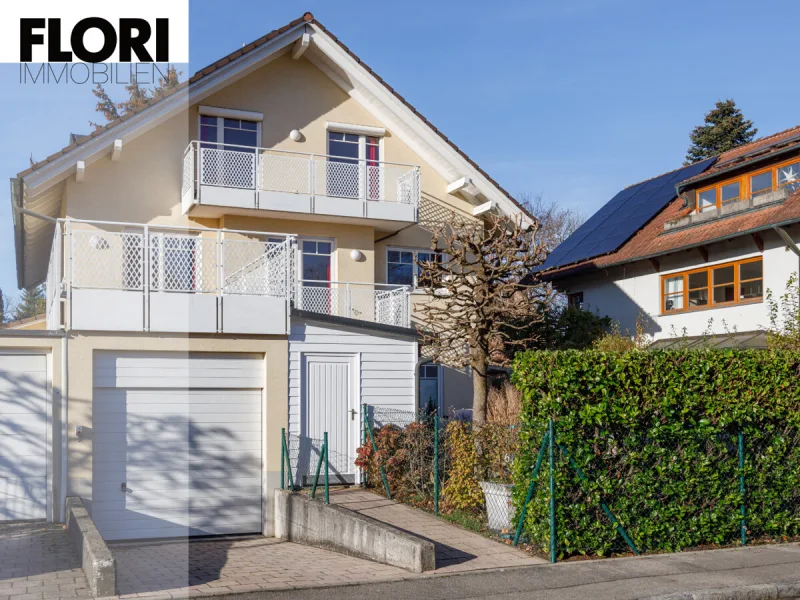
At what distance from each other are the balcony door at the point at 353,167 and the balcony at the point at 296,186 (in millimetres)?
24

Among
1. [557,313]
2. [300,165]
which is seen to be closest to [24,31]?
[300,165]

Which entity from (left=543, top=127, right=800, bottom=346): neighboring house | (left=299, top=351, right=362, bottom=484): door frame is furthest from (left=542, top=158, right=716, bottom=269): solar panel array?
(left=299, top=351, right=362, bottom=484): door frame

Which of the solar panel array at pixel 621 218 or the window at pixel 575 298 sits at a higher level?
the solar panel array at pixel 621 218

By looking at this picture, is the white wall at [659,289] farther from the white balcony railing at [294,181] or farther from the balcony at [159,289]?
the balcony at [159,289]

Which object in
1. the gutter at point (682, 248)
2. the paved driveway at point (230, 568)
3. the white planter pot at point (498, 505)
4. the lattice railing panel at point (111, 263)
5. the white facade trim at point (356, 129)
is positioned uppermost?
the white facade trim at point (356, 129)

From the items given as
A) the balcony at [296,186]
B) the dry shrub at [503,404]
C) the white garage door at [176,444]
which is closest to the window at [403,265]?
the balcony at [296,186]

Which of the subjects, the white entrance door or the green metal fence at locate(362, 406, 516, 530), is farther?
the white entrance door

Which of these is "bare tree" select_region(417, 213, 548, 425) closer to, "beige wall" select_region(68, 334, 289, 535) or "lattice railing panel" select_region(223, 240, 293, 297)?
"lattice railing panel" select_region(223, 240, 293, 297)

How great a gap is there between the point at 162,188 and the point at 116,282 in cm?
540

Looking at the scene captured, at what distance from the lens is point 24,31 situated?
18594 millimetres

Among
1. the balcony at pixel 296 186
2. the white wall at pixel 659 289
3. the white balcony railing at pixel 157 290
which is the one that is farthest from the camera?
the white wall at pixel 659 289

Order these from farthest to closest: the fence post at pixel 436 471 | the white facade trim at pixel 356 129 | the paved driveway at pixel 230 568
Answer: the white facade trim at pixel 356 129 → the fence post at pixel 436 471 → the paved driveway at pixel 230 568

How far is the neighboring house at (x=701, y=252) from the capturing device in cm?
2164

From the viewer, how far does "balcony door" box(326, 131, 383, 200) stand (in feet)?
70.1
